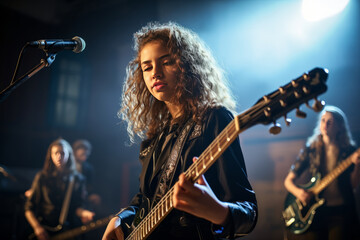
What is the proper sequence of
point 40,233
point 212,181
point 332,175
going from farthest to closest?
point 40,233, point 332,175, point 212,181

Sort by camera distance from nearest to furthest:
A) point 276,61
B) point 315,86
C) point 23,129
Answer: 1. point 315,86
2. point 276,61
3. point 23,129

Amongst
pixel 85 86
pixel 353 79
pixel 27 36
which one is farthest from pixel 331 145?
pixel 27 36

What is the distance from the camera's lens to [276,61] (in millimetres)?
5812

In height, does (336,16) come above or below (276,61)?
above

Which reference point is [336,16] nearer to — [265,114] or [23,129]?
[265,114]

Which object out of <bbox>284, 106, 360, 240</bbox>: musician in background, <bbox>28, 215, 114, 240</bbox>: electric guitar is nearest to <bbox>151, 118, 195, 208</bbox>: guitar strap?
<bbox>284, 106, 360, 240</bbox>: musician in background

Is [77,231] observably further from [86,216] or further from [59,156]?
[59,156]

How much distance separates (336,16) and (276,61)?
1172 millimetres

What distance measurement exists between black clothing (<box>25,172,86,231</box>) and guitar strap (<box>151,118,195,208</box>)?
3.66m

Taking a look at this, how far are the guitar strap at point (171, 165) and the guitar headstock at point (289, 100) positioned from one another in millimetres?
478

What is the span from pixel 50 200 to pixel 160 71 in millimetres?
3785

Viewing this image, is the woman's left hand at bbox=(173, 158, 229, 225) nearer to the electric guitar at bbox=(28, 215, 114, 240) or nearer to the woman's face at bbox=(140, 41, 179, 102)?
the woman's face at bbox=(140, 41, 179, 102)

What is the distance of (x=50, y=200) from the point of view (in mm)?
4750

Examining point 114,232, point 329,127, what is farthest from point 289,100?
point 329,127
